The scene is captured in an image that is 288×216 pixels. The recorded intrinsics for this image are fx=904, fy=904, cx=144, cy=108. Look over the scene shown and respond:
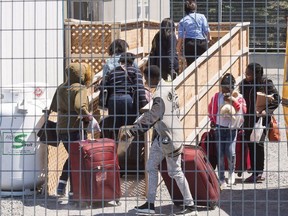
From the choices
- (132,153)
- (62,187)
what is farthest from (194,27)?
(62,187)

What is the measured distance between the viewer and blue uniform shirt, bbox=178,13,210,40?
10359mm

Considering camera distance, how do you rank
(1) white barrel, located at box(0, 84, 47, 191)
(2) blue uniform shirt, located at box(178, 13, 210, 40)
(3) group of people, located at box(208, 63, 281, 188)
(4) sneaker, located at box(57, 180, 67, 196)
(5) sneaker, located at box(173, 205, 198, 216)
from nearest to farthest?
1. (3) group of people, located at box(208, 63, 281, 188)
2. (5) sneaker, located at box(173, 205, 198, 216)
3. (4) sneaker, located at box(57, 180, 67, 196)
4. (1) white barrel, located at box(0, 84, 47, 191)
5. (2) blue uniform shirt, located at box(178, 13, 210, 40)

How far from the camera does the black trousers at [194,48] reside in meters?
8.65

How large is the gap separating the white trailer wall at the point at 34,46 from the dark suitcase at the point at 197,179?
1515mm

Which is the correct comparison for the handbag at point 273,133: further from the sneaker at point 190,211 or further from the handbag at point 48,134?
the handbag at point 48,134

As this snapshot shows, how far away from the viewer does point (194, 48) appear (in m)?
8.97

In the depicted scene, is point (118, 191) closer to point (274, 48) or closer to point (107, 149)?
point (107, 149)

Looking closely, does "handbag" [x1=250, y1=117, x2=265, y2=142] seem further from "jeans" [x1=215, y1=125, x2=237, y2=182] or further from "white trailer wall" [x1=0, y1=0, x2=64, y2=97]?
"white trailer wall" [x1=0, y1=0, x2=64, y2=97]

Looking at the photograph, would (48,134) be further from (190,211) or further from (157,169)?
(190,211)

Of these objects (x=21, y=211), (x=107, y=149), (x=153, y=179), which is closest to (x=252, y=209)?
(x=153, y=179)

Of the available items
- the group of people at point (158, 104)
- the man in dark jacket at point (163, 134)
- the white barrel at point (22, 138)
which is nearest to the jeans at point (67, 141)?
the group of people at point (158, 104)

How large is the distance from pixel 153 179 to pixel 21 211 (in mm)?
1414

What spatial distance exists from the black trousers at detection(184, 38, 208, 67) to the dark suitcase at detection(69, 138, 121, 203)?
46.7 inches

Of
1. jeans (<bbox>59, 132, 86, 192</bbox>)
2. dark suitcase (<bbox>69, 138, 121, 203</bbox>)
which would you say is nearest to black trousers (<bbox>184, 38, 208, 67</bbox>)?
dark suitcase (<bbox>69, 138, 121, 203</bbox>)
